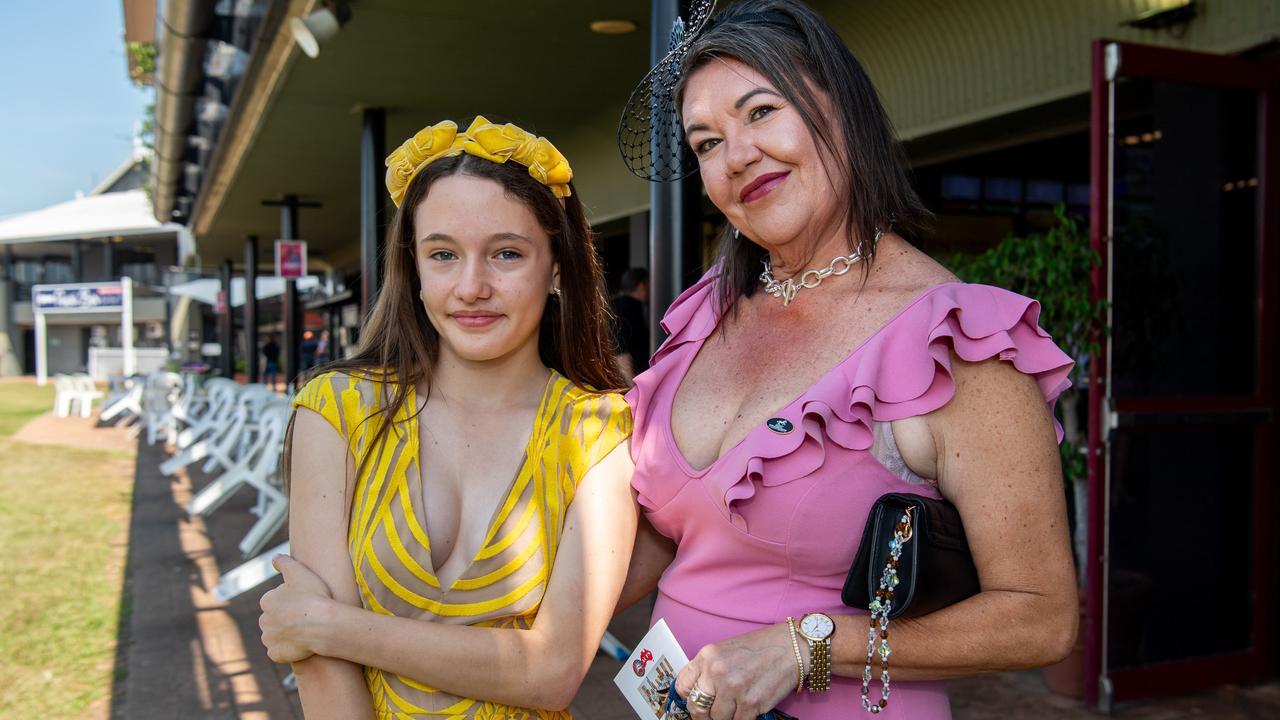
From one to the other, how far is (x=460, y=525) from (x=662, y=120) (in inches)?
36.1

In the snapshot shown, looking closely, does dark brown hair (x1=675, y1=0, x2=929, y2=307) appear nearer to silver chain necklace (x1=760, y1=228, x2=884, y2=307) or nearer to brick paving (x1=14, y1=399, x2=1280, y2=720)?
silver chain necklace (x1=760, y1=228, x2=884, y2=307)

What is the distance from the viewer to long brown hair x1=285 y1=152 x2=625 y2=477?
5.56ft

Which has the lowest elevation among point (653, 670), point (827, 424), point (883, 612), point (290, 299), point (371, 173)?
point (653, 670)

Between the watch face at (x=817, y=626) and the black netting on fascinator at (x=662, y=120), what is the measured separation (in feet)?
2.92

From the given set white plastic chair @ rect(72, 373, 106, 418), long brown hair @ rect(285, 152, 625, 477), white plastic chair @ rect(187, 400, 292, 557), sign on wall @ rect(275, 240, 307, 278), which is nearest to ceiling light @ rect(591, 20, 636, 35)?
white plastic chair @ rect(187, 400, 292, 557)

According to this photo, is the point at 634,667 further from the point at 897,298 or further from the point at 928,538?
the point at 897,298

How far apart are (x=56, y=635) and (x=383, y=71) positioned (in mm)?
4027

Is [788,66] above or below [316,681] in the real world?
above

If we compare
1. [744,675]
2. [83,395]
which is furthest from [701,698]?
[83,395]

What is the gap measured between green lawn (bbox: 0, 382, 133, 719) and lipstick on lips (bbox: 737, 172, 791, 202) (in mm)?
4096

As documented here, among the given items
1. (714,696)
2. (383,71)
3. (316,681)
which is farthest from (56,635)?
(714,696)

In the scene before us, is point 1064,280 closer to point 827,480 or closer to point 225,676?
point 827,480

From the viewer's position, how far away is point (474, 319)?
5.42 ft

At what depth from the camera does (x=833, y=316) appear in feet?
5.08
